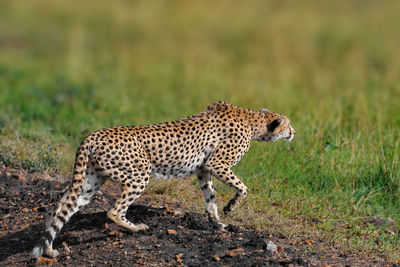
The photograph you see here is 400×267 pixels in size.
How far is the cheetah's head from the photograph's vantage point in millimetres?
6770

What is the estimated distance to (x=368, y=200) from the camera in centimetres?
736

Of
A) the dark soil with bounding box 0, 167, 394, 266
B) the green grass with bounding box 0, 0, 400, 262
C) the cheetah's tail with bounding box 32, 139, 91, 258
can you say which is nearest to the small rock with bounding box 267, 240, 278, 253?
the dark soil with bounding box 0, 167, 394, 266

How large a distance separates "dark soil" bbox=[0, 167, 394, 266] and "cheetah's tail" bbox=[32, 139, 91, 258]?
12 cm

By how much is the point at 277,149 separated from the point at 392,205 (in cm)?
148

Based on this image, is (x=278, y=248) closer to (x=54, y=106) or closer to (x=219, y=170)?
(x=219, y=170)

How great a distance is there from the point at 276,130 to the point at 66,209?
2200 mm

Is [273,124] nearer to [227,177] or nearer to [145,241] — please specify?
[227,177]

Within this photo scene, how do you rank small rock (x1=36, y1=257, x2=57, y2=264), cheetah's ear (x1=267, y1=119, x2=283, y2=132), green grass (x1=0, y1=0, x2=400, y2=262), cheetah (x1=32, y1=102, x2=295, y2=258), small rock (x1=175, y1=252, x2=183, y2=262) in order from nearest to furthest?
1. small rock (x1=175, y1=252, x2=183, y2=262)
2. small rock (x1=36, y1=257, x2=57, y2=264)
3. cheetah (x1=32, y1=102, x2=295, y2=258)
4. cheetah's ear (x1=267, y1=119, x2=283, y2=132)
5. green grass (x1=0, y1=0, x2=400, y2=262)

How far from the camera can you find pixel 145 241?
19.0 feet

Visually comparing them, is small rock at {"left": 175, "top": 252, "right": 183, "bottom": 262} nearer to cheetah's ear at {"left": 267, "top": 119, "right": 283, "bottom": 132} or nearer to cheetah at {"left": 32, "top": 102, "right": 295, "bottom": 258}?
cheetah at {"left": 32, "top": 102, "right": 295, "bottom": 258}

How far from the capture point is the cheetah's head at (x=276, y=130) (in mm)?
6770

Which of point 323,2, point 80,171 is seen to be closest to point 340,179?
point 80,171

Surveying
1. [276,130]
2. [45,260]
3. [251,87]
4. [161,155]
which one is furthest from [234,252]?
[251,87]

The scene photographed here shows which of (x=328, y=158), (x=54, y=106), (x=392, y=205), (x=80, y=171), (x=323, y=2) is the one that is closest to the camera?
(x=80, y=171)
